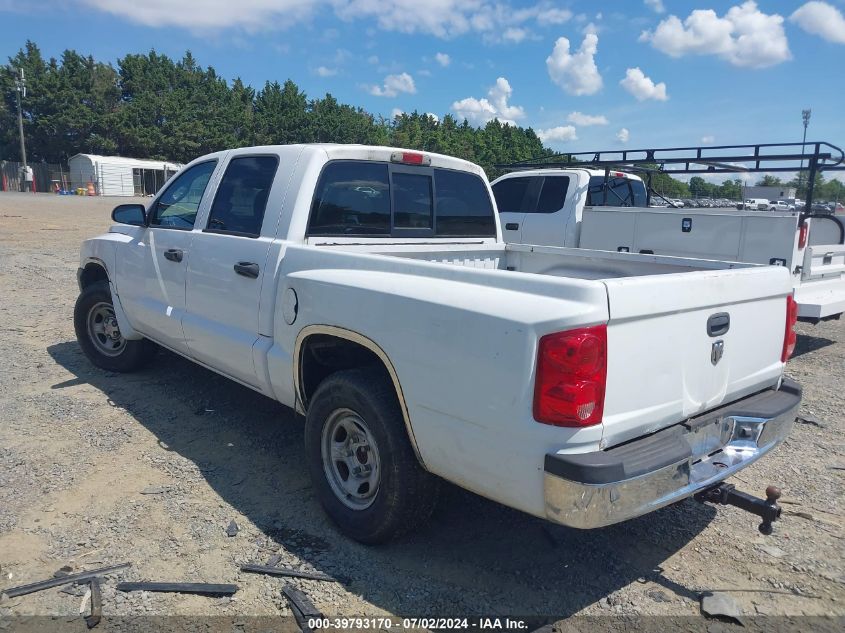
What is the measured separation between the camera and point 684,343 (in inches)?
109

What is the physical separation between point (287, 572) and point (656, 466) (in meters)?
1.79

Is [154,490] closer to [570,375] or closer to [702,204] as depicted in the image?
[570,375]

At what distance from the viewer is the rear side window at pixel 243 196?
13.6 ft

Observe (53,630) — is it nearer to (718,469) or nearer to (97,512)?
(97,512)

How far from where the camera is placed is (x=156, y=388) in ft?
18.4

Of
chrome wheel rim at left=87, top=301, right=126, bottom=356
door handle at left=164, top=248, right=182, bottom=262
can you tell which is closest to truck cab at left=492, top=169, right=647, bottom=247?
chrome wheel rim at left=87, top=301, right=126, bottom=356

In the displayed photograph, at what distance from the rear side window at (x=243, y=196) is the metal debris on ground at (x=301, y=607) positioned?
7.00ft

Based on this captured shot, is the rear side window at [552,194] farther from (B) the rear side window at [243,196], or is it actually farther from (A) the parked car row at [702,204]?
(B) the rear side window at [243,196]

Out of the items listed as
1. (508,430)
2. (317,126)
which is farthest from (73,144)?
(508,430)

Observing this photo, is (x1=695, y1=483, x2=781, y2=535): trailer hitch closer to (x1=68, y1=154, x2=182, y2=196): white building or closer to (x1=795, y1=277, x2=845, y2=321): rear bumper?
(x1=795, y1=277, x2=845, y2=321): rear bumper

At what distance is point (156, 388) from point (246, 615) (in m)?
3.25

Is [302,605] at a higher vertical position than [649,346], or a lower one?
lower

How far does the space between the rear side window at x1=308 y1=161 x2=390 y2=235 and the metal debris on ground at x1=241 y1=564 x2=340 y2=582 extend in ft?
6.25

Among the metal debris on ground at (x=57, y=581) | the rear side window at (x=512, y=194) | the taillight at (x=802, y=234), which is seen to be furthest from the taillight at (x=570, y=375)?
the rear side window at (x=512, y=194)
